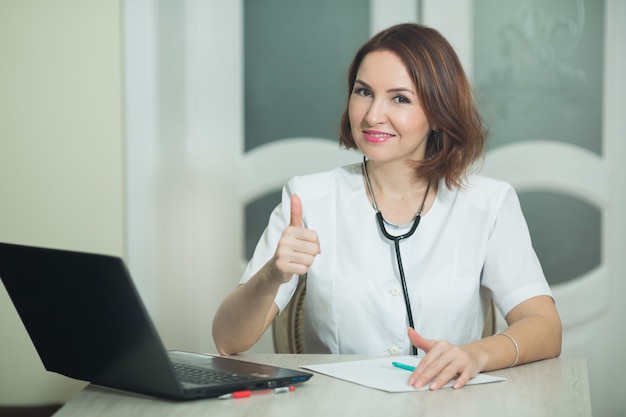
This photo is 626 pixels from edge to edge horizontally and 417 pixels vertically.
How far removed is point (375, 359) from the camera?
1492 millimetres

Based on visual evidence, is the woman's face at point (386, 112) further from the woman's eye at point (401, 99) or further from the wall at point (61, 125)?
the wall at point (61, 125)

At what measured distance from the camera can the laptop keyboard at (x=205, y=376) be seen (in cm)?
125

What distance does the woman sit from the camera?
1.80 metres

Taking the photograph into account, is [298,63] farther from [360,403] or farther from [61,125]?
[360,403]

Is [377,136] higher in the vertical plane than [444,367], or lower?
higher

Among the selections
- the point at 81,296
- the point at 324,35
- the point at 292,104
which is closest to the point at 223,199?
the point at 292,104

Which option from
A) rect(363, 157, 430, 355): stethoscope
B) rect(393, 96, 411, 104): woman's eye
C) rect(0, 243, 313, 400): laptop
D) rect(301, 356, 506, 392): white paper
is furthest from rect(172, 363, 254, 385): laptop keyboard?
rect(393, 96, 411, 104): woman's eye

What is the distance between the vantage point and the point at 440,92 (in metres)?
1.87

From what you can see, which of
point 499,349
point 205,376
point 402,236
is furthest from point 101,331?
point 402,236

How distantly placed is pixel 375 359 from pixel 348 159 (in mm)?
1472

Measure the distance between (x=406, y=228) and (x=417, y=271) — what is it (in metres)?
0.10

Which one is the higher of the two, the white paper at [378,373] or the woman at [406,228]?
the woman at [406,228]

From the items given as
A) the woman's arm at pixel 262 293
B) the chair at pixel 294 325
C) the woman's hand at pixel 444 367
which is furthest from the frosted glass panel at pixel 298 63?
the woman's hand at pixel 444 367

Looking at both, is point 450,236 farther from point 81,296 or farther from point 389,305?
point 81,296
